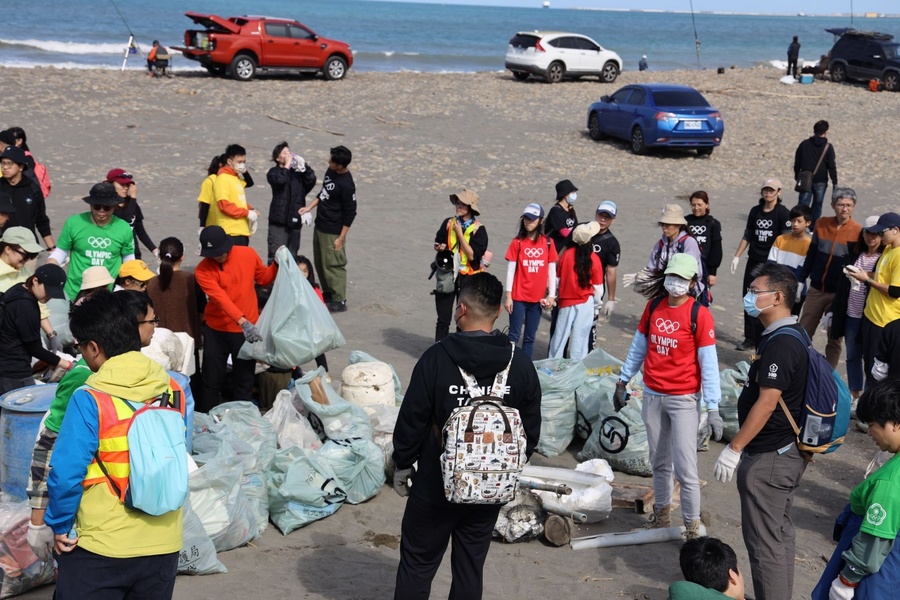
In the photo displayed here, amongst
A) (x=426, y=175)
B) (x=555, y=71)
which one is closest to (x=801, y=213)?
(x=426, y=175)

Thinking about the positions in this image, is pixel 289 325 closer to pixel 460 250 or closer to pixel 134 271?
pixel 134 271

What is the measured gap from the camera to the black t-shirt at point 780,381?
14.9ft

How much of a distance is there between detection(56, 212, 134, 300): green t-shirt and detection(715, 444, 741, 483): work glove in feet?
15.3

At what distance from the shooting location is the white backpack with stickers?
3.84 metres

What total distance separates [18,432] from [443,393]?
262 cm

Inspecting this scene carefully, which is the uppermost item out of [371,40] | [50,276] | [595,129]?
[371,40]

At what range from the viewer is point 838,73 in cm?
3083

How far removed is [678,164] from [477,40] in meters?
58.4

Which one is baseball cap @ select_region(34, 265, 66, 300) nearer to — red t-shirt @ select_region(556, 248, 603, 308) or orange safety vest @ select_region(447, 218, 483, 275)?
orange safety vest @ select_region(447, 218, 483, 275)

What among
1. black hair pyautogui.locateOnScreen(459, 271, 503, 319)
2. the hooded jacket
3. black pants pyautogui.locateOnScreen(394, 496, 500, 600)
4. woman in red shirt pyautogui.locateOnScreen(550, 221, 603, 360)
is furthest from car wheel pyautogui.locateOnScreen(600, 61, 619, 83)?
the hooded jacket

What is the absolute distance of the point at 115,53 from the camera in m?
40.2

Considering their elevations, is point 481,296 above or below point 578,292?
above

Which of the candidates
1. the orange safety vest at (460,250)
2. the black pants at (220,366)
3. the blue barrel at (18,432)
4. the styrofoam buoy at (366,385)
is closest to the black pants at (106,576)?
the blue barrel at (18,432)

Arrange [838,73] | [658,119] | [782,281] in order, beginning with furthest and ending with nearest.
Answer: [838,73]
[658,119]
[782,281]
